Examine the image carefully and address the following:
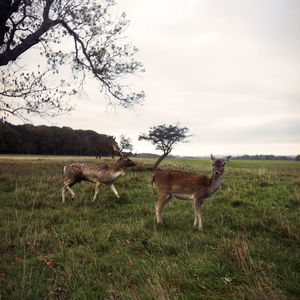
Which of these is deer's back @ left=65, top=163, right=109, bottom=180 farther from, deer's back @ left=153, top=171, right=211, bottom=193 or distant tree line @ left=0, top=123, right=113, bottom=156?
distant tree line @ left=0, top=123, right=113, bottom=156

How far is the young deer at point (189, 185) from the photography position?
6.05m

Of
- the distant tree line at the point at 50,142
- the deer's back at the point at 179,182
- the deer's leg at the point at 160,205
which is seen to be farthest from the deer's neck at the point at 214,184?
the distant tree line at the point at 50,142

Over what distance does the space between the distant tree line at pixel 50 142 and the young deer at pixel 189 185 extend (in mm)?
57459

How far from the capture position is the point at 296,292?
2.43 metres

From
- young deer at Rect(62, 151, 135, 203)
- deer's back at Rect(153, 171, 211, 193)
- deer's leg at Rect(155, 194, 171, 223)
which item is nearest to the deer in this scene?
young deer at Rect(62, 151, 135, 203)

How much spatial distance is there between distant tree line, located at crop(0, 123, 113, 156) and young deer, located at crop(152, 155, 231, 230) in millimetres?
57459

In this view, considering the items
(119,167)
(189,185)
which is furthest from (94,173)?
(189,185)

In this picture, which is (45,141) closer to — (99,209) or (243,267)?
A: (99,209)

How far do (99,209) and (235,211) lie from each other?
4.53m

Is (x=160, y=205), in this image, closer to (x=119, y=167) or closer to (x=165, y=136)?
(x=119, y=167)

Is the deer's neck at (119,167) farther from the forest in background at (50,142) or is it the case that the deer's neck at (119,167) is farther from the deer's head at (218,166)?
the forest in background at (50,142)

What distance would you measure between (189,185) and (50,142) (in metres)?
77.1

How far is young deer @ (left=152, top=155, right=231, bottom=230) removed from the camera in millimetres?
6045

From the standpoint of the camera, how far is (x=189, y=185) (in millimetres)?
6207
